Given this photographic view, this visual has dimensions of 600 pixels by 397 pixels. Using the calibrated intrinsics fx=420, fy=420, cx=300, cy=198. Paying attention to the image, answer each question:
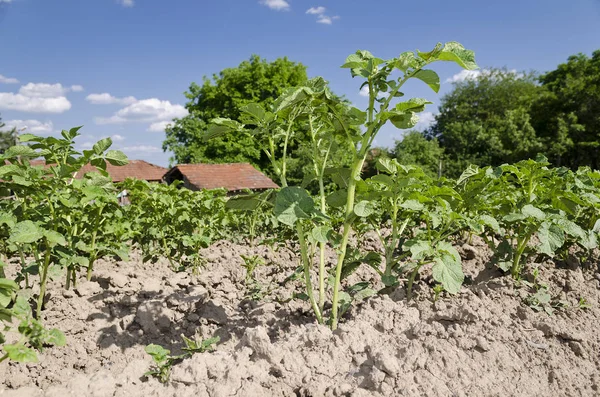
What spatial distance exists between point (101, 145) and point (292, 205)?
5.07 ft

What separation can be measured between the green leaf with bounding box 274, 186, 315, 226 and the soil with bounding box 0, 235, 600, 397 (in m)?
0.69

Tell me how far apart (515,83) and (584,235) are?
128 ft

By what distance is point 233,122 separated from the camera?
2.33 metres

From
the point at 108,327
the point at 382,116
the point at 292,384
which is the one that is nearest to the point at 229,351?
the point at 292,384

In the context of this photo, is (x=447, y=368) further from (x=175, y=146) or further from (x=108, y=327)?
(x=175, y=146)

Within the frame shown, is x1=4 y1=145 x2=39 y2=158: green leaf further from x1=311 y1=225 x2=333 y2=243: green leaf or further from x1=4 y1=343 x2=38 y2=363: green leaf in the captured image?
x1=311 y1=225 x2=333 y2=243: green leaf

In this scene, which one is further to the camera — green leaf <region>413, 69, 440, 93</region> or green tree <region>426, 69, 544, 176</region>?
green tree <region>426, 69, 544, 176</region>

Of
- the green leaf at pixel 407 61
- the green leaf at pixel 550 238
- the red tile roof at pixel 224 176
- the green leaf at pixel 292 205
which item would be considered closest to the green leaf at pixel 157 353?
the green leaf at pixel 292 205

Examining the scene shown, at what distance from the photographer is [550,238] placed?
2.91m

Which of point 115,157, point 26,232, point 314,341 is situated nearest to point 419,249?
point 314,341

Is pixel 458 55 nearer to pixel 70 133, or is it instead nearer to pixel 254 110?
pixel 254 110

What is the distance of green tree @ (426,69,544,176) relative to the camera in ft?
84.4

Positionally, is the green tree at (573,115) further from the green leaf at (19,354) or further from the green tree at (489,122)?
the green leaf at (19,354)

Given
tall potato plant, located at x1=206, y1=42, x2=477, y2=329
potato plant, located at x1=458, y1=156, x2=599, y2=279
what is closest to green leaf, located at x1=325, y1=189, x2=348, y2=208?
tall potato plant, located at x1=206, y1=42, x2=477, y2=329
